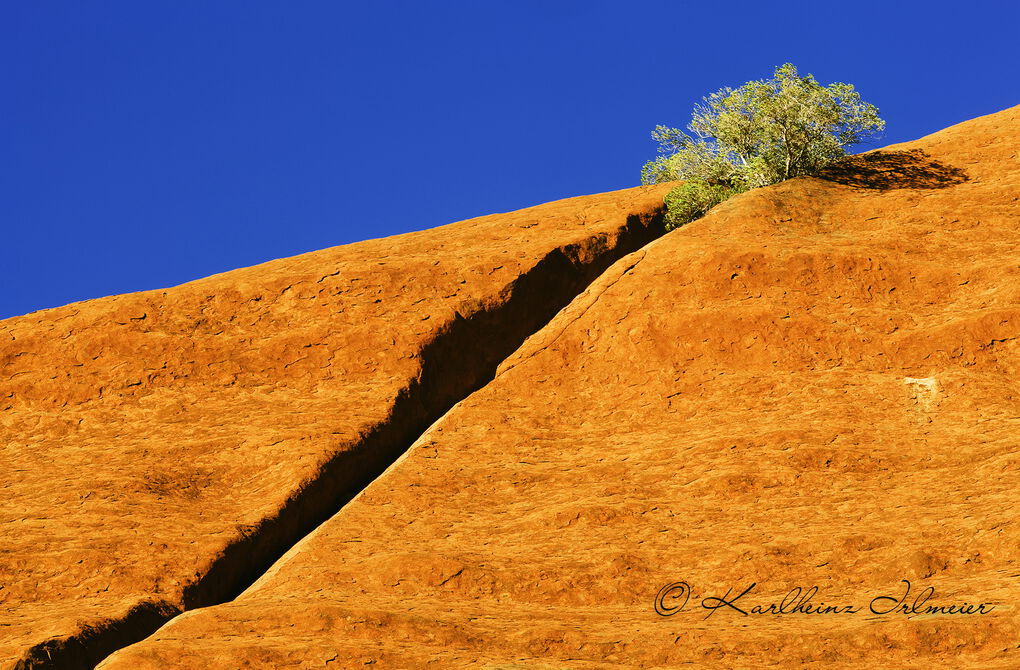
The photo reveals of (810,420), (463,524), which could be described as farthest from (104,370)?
(810,420)

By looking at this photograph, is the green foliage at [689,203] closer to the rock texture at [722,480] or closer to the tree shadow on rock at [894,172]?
the rock texture at [722,480]

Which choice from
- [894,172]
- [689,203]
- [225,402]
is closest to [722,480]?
[225,402]

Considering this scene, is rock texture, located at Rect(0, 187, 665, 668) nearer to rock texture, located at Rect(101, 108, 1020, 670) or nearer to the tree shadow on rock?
rock texture, located at Rect(101, 108, 1020, 670)

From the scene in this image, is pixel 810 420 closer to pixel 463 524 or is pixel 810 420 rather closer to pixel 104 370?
pixel 463 524

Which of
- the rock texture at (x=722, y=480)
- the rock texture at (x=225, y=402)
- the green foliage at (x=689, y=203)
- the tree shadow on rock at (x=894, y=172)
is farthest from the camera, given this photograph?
the green foliage at (x=689, y=203)

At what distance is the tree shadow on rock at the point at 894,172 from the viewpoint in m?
33.8

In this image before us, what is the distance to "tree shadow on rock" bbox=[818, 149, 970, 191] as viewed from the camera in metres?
33.8

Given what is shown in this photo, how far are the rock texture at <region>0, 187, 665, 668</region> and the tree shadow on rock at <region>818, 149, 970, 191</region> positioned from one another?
668 centimetres

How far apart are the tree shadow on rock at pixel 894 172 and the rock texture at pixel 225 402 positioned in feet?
21.9

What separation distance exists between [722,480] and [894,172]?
56.7 feet

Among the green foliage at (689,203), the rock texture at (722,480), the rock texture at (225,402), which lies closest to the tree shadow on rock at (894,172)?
the rock texture at (722,480)

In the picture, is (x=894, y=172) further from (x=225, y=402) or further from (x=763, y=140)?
(x=225, y=402)

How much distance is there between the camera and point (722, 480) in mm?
21562

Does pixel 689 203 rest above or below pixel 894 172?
above
